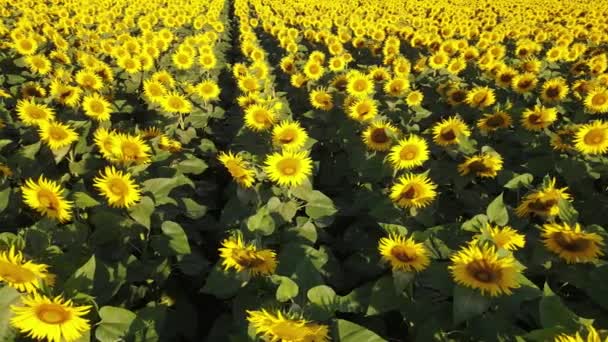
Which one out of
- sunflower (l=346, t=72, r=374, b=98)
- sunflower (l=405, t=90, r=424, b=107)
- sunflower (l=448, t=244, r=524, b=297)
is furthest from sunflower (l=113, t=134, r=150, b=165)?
sunflower (l=405, t=90, r=424, b=107)

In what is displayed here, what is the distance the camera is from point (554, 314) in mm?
2125

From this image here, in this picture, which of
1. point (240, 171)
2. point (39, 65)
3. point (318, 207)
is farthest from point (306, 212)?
point (39, 65)

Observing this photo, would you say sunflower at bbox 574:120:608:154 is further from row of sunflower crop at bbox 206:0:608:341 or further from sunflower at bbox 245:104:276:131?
sunflower at bbox 245:104:276:131

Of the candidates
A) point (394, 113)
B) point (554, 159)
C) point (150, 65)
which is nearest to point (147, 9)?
point (150, 65)

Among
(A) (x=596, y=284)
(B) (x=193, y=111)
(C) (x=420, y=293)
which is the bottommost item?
(B) (x=193, y=111)

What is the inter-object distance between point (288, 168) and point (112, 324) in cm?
225

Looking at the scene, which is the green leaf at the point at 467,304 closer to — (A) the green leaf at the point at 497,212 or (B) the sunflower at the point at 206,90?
(A) the green leaf at the point at 497,212

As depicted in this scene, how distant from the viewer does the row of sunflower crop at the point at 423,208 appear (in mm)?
2605

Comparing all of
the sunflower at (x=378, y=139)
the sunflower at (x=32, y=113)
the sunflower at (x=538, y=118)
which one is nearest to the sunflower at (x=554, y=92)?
the sunflower at (x=538, y=118)

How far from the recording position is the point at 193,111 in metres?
7.26

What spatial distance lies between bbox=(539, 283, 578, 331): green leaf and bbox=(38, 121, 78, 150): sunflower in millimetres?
4360

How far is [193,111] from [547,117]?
533 cm

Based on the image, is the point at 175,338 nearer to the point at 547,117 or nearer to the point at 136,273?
the point at 136,273

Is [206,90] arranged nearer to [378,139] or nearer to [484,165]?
[378,139]
